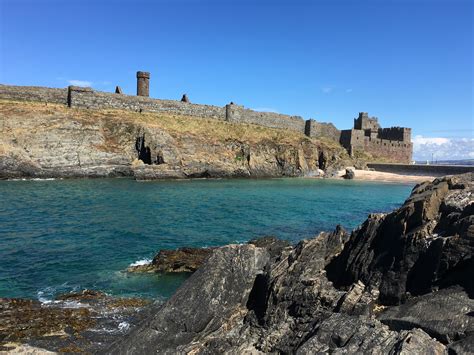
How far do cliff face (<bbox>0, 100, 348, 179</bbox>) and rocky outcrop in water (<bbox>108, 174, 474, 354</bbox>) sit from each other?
4173 centimetres

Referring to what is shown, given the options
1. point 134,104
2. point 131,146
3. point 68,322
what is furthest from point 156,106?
point 68,322

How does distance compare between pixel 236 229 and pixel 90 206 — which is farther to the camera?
pixel 90 206

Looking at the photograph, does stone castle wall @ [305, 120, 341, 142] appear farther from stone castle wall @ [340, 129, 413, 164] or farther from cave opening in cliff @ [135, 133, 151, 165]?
cave opening in cliff @ [135, 133, 151, 165]

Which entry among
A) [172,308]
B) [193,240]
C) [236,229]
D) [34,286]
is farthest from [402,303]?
[236,229]

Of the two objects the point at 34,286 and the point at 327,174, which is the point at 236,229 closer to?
the point at 34,286

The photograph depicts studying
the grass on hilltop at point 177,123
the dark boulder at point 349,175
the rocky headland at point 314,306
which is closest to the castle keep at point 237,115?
the grass on hilltop at point 177,123

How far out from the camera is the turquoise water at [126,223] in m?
15.1

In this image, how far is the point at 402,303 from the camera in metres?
8.85

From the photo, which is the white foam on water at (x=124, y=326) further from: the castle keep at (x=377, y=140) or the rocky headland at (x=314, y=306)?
the castle keep at (x=377, y=140)

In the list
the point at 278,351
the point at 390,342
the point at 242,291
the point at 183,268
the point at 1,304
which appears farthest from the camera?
the point at 183,268

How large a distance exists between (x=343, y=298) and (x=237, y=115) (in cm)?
6756

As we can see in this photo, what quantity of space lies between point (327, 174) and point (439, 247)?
62.3 metres

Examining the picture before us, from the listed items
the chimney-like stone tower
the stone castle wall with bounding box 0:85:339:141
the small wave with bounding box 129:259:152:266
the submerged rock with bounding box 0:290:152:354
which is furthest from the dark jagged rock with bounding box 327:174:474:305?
the chimney-like stone tower

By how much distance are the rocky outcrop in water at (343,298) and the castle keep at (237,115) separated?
56.1 m
